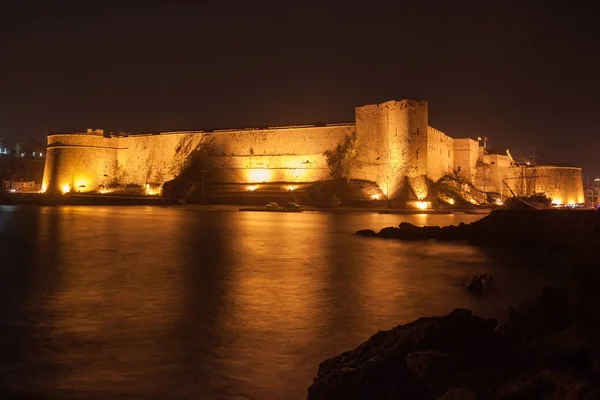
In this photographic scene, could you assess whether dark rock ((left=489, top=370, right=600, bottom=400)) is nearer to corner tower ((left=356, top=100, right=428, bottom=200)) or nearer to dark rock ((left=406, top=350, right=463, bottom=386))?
dark rock ((left=406, top=350, right=463, bottom=386))

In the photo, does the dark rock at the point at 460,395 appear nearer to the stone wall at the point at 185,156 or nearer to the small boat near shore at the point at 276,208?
the small boat near shore at the point at 276,208

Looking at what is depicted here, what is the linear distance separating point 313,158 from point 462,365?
36570 mm

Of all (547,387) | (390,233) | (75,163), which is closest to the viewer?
(547,387)

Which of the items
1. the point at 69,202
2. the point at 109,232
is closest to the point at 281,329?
the point at 109,232

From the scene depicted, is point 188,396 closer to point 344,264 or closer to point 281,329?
point 281,329

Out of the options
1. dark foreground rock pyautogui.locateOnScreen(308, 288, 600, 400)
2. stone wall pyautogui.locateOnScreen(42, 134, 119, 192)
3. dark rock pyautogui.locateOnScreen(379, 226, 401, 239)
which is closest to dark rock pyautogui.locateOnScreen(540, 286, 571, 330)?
dark foreground rock pyautogui.locateOnScreen(308, 288, 600, 400)

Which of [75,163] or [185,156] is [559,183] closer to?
[185,156]

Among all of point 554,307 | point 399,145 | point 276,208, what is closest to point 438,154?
point 399,145

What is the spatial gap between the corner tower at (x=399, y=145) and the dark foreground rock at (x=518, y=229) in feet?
50.6

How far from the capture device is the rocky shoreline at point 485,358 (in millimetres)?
2965

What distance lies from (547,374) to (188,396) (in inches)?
105

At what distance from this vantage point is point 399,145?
3409 cm

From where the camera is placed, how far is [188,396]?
415 centimetres

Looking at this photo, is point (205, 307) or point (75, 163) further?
point (75, 163)
